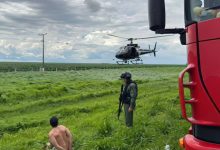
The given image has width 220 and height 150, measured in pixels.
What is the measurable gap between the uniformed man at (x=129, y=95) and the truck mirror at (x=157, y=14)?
6.89 meters

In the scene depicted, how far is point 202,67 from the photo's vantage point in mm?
3637

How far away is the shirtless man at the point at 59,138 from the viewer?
749 centimetres

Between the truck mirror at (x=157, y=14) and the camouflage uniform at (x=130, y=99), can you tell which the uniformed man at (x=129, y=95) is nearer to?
the camouflage uniform at (x=130, y=99)

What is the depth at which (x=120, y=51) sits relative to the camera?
33906 mm

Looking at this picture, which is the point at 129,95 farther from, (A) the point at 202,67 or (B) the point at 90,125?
(A) the point at 202,67

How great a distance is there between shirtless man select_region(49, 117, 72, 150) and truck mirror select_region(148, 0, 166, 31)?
4.14 m

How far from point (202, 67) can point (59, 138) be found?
449 centimetres

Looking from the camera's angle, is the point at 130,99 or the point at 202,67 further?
the point at 130,99

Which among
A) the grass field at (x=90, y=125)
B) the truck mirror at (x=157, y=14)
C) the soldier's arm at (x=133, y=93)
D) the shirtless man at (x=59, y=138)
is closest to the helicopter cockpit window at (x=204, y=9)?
the truck mirror at (x=157, y=14)

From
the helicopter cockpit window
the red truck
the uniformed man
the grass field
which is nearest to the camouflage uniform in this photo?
the uniformed man

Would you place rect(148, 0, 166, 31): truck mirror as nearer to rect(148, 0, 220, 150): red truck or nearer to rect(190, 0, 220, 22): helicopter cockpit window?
rect(148, 0, 220, 150): red truck

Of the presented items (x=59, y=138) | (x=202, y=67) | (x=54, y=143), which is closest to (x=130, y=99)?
(x=59, y=138)

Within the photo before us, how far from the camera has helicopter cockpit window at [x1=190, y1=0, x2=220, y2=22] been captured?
3652mm

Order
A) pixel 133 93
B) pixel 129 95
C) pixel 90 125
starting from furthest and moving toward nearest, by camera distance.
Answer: pixel 90 125
pixel 129 95
pixel 133 93
